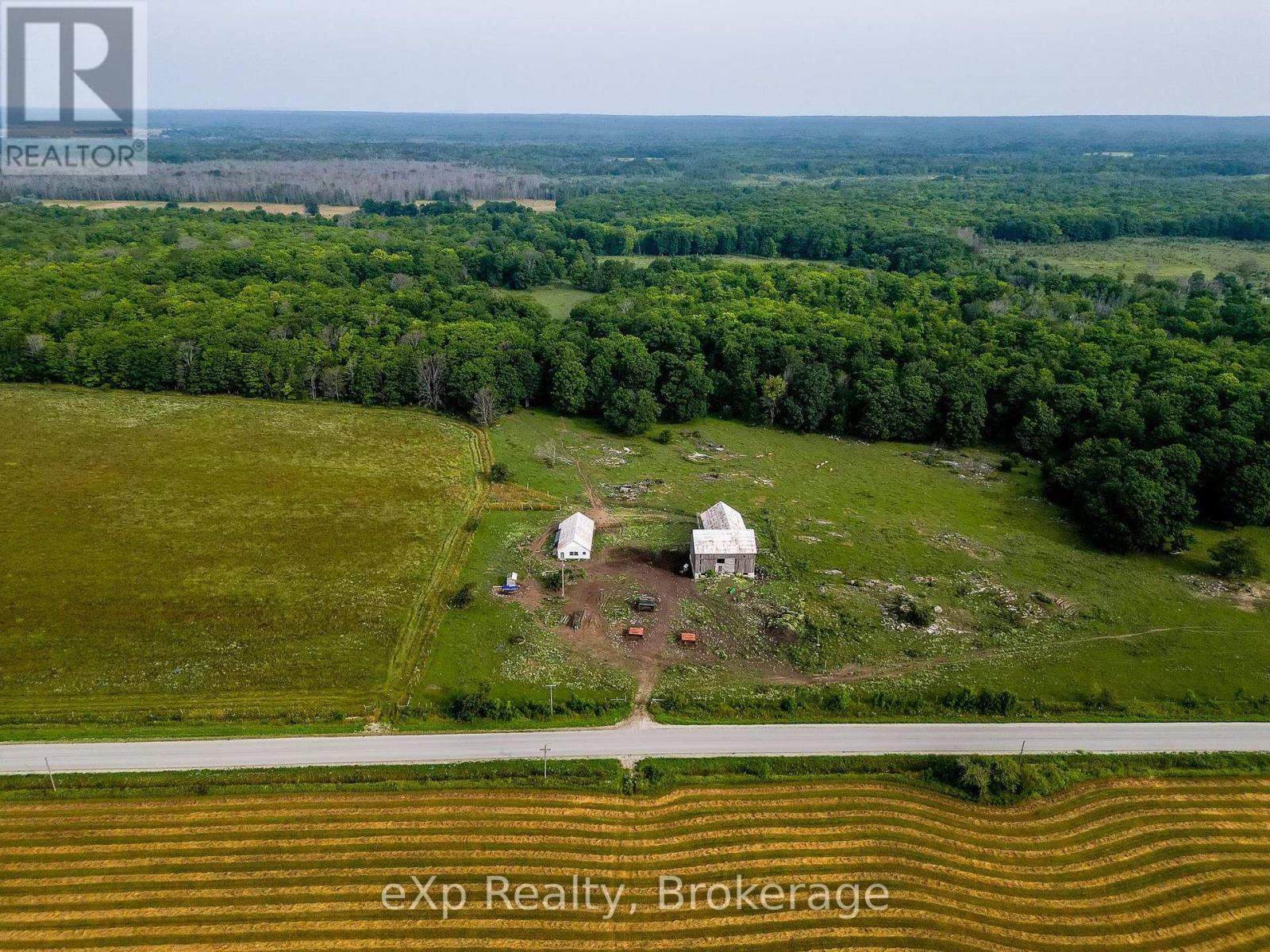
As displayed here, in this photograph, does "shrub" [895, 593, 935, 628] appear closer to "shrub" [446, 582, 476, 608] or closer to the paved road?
the paved road

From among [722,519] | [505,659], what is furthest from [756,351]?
[505,659]

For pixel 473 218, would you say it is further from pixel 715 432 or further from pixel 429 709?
pixel 429 709

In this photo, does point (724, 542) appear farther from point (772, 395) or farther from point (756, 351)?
point (756, 351)

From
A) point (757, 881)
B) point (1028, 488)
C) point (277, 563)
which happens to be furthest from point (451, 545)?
point (1028, 488)

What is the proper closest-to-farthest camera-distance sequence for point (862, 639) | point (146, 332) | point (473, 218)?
→ 1. point (862, 639)
2. point (146, 332)
3. point (473, 218)

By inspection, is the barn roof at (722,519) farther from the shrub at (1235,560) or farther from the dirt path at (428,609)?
the shrub at (1235,560)

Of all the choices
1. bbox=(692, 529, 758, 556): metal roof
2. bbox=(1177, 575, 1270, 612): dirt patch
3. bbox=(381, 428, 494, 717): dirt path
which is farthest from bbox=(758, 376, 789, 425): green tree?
Result: bbox=(1177, 575, 1270, 612): dirt patch
